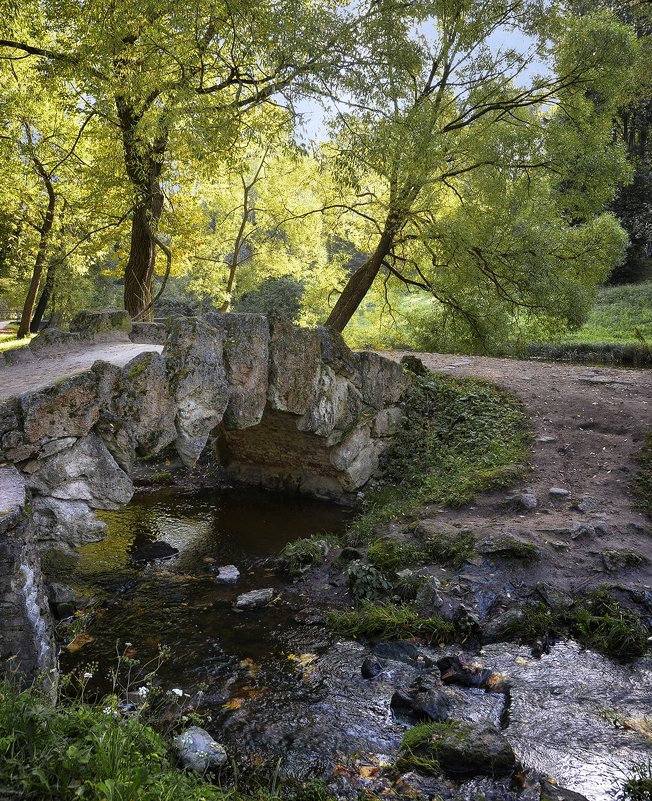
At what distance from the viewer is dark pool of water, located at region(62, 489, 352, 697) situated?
6.58 m

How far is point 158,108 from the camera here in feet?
36.5

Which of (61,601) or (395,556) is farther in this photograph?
(395,556)

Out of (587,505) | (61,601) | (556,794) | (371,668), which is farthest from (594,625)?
(61,601)

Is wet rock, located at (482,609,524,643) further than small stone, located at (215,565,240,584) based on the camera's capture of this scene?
No

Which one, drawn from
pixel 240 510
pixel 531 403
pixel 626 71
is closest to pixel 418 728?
pixel 240 510

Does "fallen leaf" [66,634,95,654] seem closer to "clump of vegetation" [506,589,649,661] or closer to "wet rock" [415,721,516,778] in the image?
"wet rock" [415,721,516,778]

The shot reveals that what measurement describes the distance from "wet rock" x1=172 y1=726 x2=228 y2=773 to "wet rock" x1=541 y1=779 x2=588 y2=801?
7.95 ft

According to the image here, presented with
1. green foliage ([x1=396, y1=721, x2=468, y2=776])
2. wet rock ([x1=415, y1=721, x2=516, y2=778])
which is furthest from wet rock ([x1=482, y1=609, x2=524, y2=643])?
wet rock ([x1=415, y1=721, x2=516, y2=778])

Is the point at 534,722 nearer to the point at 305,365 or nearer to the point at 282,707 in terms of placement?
the point at 282,707

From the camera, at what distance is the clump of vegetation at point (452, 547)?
27.1 feet

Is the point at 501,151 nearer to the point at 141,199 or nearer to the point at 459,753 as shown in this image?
the point at 141,199

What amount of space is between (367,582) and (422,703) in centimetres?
251

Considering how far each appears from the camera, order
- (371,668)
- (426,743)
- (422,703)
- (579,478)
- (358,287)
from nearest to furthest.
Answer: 1. (426,743)
2. (422,703)
3. (371,668)
4. (579,478)
5. (358,287)

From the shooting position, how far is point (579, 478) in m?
9.95
